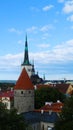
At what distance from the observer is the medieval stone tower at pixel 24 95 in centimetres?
5969

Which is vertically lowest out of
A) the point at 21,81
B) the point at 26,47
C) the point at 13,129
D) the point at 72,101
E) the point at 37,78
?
the point at 13,129

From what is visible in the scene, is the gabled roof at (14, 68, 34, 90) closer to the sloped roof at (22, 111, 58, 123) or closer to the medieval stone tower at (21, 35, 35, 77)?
the sloped roof at (22, 111, 58, 123)

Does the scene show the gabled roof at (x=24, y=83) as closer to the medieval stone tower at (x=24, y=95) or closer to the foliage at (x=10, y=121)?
the medieval stone tower at (x=24, y=95)

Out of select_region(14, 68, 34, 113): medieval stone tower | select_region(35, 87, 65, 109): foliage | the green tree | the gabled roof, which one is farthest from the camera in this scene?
select_region(35, 87, 65, 109): foliage

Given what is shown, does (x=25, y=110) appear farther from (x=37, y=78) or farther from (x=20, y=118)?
(x=37, y=78)

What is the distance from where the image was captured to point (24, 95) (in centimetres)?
5978

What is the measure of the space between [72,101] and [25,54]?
85.4 metres

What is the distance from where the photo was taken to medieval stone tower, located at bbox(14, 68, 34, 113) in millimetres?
59688

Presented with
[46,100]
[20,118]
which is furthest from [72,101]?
[46,100]

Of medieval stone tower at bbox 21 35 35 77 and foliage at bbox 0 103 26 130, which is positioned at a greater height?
medieval stone tower at bbox 21 35 35 77

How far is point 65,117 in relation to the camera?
41.6 metres

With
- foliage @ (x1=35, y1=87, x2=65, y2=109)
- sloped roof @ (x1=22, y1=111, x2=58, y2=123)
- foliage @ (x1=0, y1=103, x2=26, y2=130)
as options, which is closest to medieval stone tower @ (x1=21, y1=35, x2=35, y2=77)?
foliage @ (x1=35, y1=87, x2=65, y2=109)

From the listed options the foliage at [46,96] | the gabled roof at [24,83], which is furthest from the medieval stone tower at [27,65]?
the gabled roof at [24,83]

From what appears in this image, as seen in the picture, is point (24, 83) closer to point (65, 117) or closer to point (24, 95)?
point (24, 95)
